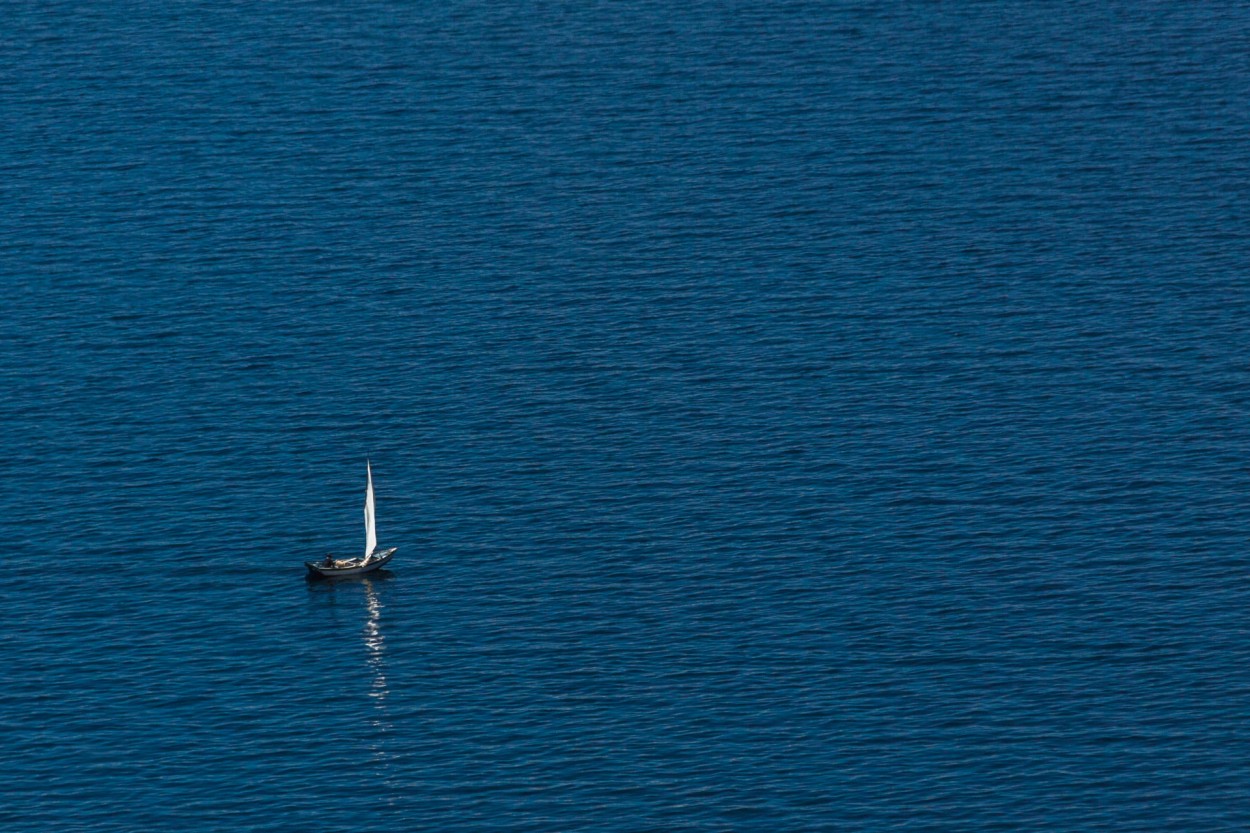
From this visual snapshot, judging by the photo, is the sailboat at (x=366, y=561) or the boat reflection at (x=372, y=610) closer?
the boat reflection at (x=372, y=610)

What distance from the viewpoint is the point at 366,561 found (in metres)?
178

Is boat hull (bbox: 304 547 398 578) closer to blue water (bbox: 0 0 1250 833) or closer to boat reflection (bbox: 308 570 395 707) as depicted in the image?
boat reflection (bbox: 308 570 395 707)

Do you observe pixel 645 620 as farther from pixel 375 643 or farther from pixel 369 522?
pixel 369 522

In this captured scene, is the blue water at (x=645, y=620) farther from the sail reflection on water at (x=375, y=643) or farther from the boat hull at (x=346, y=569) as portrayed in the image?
the boat hull at (x=346, y=569)

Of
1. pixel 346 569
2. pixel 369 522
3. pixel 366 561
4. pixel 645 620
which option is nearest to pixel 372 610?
pixel 346 569

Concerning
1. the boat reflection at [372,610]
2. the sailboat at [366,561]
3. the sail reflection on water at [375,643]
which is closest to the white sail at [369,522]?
the sailboat at [366,561]

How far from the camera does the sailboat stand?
583ft

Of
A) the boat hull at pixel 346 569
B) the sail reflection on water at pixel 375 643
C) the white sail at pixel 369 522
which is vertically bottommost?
the sail reflection on water at pixel 375 643

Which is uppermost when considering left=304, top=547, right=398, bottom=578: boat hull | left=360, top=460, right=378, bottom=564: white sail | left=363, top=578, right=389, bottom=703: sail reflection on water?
left=360, top=460, right=378, bottom=564: white sail

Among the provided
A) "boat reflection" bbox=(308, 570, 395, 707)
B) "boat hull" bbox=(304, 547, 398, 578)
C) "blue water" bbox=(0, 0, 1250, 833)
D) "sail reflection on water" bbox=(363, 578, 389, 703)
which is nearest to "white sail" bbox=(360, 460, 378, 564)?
"boat hull" bbox=(304, 547, 398, 578)

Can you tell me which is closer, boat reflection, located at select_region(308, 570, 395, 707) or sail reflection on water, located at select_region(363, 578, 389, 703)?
sail reflection on water, located at select_region(363, 578, 389, 703)

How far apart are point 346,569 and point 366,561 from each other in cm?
156

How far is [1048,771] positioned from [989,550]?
28.7 metres

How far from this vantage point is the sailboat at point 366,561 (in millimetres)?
177750
